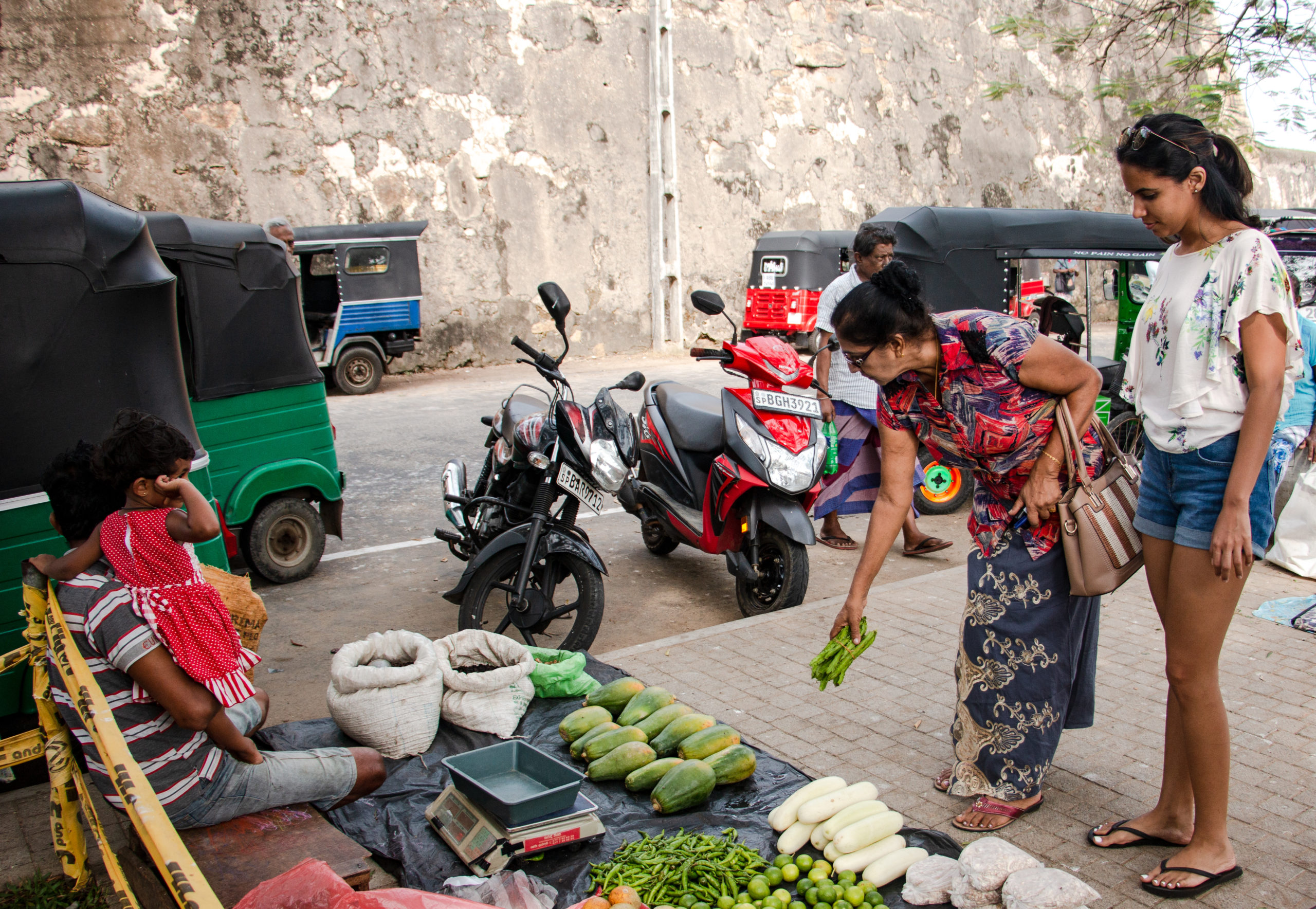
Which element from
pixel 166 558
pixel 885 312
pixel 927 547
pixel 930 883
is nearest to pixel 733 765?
pixel 930 883

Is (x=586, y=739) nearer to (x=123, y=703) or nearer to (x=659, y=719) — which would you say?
(x=659, y=719)

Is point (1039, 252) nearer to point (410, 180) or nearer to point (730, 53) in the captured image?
point (410, 180)

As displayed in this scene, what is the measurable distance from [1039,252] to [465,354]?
34.4 feet

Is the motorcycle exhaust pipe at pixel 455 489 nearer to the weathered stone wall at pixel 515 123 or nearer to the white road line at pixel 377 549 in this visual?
the white road line at pixel 377 549

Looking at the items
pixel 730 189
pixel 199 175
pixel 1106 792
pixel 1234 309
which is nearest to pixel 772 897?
pixel 1106 792

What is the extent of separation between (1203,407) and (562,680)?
257 cm

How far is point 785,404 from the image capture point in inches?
205

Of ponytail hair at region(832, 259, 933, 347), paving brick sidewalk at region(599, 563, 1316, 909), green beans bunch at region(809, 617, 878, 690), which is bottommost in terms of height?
paving brick sidewalk at region(599, 563, 1316, 909)

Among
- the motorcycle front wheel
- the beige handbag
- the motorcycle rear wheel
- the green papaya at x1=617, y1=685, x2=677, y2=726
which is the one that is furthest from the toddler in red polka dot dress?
the motorcycle rear wheel

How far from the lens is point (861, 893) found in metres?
2.61

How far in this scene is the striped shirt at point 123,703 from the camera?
2549mm

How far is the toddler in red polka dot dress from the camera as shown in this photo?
8.60 feet

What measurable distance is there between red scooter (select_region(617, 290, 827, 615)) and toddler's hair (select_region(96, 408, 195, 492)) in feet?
9.20

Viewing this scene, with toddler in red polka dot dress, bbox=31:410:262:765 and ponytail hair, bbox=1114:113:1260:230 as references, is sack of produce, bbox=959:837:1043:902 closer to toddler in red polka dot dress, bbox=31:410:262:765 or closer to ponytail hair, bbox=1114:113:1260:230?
ponytail hair, bbox=1114:113:1260:230
